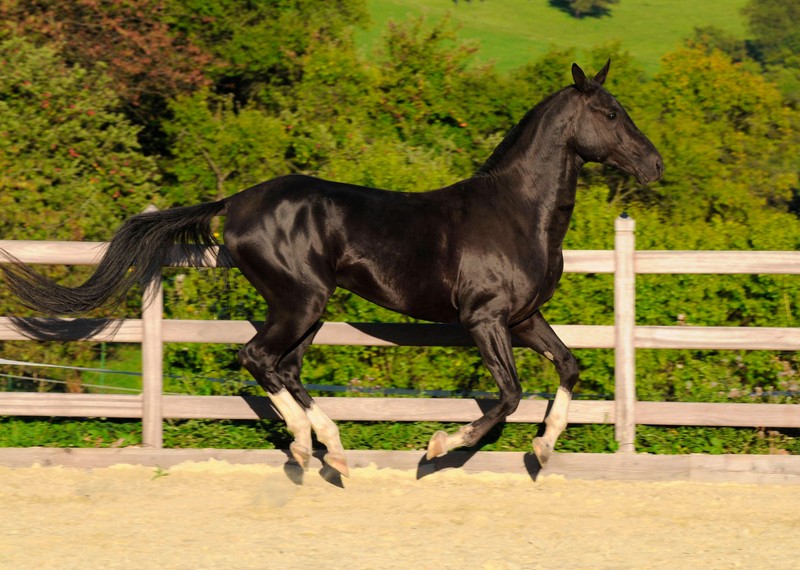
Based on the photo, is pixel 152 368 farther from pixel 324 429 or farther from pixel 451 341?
pixel 451 341

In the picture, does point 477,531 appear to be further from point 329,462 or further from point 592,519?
point 329,462

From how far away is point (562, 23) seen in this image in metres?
52.8

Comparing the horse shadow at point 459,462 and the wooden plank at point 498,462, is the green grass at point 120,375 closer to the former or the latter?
the wooden plank at point 498,462

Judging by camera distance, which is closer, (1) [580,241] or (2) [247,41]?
(1) [580,241]

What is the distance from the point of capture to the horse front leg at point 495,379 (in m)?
5.62

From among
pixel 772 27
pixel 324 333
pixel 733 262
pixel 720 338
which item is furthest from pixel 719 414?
A: pixel 772 27

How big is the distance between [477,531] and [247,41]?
15.8 m

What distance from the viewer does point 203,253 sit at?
6.25 m

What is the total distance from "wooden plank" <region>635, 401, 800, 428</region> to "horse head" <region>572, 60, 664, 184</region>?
1.49m

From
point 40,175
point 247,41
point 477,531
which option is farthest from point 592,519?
point 247,41

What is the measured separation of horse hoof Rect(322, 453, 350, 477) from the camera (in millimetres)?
5805

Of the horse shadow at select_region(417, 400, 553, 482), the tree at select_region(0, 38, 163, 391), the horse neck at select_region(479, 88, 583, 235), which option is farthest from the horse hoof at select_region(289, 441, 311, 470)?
the tree at select_region(0, 38, 163, 391)

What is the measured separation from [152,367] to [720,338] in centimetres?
354

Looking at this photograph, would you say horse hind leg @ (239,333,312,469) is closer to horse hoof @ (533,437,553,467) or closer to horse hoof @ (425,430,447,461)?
horse hoof @ (425,430,447,461)
